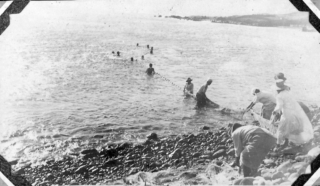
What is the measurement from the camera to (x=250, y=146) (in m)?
2.72

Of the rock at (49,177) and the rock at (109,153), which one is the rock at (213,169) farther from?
the rock at (49,177)

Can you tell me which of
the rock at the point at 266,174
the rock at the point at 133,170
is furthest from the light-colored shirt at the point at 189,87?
the rock at the point at 266,174

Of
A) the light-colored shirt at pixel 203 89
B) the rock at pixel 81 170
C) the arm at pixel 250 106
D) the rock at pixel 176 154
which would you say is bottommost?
the rock at pixel 81 170

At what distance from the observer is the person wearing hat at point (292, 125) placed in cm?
277

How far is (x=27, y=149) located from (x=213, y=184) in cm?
165

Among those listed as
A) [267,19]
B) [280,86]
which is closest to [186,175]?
[280,86]

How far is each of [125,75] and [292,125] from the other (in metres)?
1.56

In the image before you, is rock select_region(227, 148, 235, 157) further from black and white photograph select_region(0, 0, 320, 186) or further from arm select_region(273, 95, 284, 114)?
arm select_region(273, 95, 284, 114)

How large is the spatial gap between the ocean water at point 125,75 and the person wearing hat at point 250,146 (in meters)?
0.17

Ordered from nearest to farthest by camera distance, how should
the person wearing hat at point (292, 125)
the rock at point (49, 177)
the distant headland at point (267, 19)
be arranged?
1. the rock at point (49, 177)
2. the person wearing hat at point (292, 125)
3. the distant headland at point (267, 19)

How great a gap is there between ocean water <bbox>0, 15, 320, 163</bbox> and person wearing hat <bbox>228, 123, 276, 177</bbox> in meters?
0.17

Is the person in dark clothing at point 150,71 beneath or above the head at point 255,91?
above

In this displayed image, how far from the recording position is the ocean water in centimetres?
273

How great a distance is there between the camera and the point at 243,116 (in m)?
2.82
